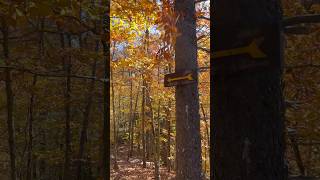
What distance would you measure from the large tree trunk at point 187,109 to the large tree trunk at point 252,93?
551cm

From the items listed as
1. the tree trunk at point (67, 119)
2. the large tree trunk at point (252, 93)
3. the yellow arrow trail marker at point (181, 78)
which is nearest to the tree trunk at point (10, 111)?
the tree trunk at point (67, 119)

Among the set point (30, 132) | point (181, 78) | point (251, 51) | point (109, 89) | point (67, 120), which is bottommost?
point (30, 132)

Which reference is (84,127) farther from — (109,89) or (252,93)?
(252,93)

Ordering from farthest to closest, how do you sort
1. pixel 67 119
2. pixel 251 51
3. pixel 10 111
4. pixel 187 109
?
1. pixel 187 109
2. pixel 67 119
3. pixel 10 111
4. pixel 251 51

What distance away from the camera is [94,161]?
3783 millimetres

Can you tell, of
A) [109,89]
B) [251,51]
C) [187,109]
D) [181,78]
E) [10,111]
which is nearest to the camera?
[251,51]

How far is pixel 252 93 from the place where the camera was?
2.27 metres

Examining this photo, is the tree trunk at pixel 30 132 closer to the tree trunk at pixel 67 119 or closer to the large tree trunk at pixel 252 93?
the tree trunk at pixel 67 119

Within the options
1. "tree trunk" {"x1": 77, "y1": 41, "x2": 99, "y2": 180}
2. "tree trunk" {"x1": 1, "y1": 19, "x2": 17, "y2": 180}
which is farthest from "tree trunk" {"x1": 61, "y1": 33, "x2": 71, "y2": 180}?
"tree trunk" {"x1": 1, "y1": 19, "x2": 17, "y2": 180}

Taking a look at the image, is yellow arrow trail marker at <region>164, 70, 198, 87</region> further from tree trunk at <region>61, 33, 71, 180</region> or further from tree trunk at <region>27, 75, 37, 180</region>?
tree trunk at <region>27, 75, 37, 180</region>

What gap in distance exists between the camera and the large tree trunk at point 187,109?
26.2 ft

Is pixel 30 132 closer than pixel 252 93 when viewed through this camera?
No

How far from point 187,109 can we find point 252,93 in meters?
5.79

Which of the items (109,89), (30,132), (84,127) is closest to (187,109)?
(109,89)
